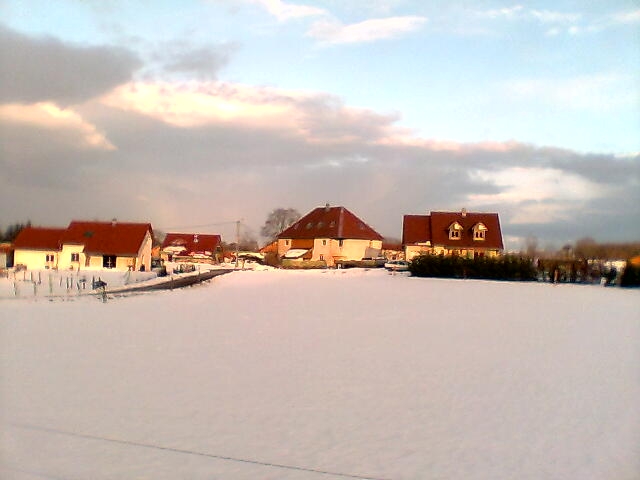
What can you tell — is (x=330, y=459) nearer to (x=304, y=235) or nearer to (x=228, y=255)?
(x=304, y=235)

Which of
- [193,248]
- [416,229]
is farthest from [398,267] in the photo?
[193,248]

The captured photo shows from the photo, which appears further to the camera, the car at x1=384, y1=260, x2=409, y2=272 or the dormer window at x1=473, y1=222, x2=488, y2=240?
the dormer window at x1=473, y1=222, x2=488, y2=240

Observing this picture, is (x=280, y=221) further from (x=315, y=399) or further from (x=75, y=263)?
(x=315, y=399)

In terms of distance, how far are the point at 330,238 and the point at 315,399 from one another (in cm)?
5234

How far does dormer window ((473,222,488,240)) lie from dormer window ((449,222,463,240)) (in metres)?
1.27

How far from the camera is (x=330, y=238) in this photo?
197 ft

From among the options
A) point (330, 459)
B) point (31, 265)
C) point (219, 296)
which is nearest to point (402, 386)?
point (330, 459)

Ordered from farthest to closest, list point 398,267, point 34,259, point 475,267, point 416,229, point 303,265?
point 416,229, point 303,265, point 398,267, point 34,259, point 475,267

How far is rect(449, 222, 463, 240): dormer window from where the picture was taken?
5478 centimetres

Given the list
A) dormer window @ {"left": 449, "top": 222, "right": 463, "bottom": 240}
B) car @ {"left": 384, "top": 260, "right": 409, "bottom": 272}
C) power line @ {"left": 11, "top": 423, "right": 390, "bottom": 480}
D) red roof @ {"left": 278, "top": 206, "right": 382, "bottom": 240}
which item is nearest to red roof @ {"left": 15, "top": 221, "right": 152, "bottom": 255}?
red roof @ {"left": 278, "top": 206, "right": 382, "bottom": 240}

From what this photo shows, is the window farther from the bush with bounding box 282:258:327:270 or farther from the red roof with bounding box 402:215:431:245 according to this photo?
the red roof with bounding box 402:215:431:245

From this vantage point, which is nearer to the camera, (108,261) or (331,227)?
(108,261)

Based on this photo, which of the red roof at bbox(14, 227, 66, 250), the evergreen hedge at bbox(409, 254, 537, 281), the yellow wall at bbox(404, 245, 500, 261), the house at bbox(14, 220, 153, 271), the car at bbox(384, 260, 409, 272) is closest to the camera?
the evergreen hedge at bbox(409, 254, 537, 281)

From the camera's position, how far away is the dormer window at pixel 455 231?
5478cm
